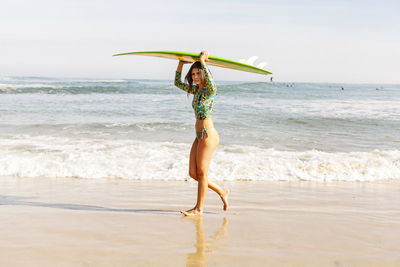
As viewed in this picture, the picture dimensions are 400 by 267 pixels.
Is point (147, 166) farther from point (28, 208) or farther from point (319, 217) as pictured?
point (319, 217)

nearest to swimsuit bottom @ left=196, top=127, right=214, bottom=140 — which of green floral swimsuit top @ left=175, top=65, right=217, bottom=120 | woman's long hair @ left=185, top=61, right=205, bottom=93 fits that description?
green floral swimsuit top @ left=175, top=65, right=217, bottom=120

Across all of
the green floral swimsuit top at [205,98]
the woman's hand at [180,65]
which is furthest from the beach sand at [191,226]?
the woman's hand at [180,65]

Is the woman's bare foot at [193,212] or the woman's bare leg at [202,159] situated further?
the woman's bare foot at [193,212]

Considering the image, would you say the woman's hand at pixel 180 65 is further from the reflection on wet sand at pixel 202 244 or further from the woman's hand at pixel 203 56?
the reflection on wet sand at pixel 202 244

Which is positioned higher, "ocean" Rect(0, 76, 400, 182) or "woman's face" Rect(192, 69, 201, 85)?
"woman's face" Rect(192, 69, 201, 85)

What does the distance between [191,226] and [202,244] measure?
582mm

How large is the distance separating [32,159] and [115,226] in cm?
464

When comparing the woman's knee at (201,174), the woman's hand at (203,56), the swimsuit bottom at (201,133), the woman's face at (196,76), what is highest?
the woman's hand at (203,56)

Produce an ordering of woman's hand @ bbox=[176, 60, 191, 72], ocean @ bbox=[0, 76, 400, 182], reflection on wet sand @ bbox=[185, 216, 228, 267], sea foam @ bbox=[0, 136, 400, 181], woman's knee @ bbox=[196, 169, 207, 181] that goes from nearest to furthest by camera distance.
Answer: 1. reflection on wet sand @ bbox=[185, 216, 228, 267]
2. woman's knee @ bbox=[196, 169, 207, 181]
3. woman's hand @ bbox=[176, 60, 191, 72]
4. sea foam @ bbox=[0, 136, 400, 181]
5. ocean @ bbox=[0, 76, 400, 182]

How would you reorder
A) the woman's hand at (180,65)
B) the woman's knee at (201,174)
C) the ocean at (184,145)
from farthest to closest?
1. the ocean at (184,145)
2. the woman's hand at (180,65)
3. the woman's knee at (201,174)

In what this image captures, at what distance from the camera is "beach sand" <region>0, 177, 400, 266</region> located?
10.8ft

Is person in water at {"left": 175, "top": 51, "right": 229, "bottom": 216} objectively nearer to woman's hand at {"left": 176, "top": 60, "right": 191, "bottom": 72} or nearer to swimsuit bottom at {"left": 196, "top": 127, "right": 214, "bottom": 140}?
swimsuit bottom at {"left": 196, "top": 127, "right": 214, "bottom": 140}

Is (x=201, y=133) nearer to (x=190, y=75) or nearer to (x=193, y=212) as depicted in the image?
(x=190, y=75)

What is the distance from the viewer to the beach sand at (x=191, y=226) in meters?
3.30
